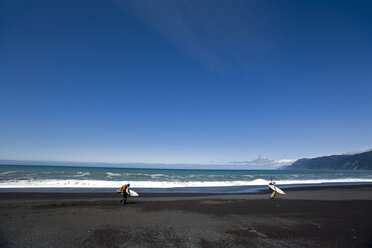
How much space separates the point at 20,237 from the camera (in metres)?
6.50

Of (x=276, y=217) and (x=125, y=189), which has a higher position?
(x=125, y=189)

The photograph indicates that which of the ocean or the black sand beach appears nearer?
the black sand beach

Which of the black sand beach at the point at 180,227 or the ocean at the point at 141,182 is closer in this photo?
the black sand beach at the point at 180,227

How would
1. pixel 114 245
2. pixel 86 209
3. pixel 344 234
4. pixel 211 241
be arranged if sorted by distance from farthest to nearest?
1. pixel 86 209
2. pixel 344 234
3. pixel 211 241
4. pixel 114 245

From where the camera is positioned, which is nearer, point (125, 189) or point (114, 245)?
point (114, 245)

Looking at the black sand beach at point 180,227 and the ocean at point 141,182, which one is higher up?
the black sand beach at point 180,227

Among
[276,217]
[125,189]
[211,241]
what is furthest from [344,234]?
[125,189]

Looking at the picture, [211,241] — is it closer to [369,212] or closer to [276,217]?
A: [276,217]

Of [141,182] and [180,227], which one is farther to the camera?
[141,182]

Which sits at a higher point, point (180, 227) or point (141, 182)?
point (180, 227)

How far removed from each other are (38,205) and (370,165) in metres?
269

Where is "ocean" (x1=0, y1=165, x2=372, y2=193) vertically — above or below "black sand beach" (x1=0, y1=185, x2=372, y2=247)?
below

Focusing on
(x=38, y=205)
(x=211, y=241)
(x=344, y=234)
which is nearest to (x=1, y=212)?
(x=38, y=205)

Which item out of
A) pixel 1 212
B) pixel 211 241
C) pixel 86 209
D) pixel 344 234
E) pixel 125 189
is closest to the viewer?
pixel 211 241
